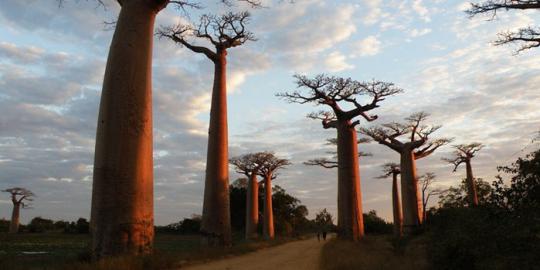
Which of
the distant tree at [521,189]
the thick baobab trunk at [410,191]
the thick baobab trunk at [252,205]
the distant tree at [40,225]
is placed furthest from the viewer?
the distant tree at [40,225]

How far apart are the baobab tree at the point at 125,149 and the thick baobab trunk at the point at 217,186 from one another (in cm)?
530

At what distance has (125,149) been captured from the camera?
7.04 meters

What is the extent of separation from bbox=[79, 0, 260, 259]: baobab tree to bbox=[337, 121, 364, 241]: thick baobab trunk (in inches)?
425

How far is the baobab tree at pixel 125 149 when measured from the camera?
6.86 metres

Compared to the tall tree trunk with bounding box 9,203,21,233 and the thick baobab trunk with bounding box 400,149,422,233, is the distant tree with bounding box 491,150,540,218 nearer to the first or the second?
the thick baobab trunk with bounding box 400,149,422,233

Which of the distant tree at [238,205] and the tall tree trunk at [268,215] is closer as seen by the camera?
the tall tree trunk at [268,215]

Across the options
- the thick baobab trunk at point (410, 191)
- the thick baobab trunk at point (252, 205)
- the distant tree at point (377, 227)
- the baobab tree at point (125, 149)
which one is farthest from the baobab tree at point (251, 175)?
the baobab tree at point (125, 149)

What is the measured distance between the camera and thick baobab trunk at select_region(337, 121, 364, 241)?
56.2 ft

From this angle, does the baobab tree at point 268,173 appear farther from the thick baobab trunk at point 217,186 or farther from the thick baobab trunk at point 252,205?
the thick baobab trunk at point 217,186

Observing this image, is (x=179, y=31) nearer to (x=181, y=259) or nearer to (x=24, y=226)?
(x=181, y=259)

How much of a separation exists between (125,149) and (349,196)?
37.5 feet

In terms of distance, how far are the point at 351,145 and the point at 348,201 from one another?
2091 mm

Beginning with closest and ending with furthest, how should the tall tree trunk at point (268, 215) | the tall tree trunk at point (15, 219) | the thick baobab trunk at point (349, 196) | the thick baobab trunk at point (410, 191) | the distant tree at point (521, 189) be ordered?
the distant tree at point (521, 189)
the thick baobab trunk at point (349, 196)
the thick baobab trunk at point (410, 191)
the tall tree trunk at point (268, 215)
the tall tree trunk at point (15, 219)

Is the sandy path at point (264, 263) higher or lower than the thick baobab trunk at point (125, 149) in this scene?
lower
